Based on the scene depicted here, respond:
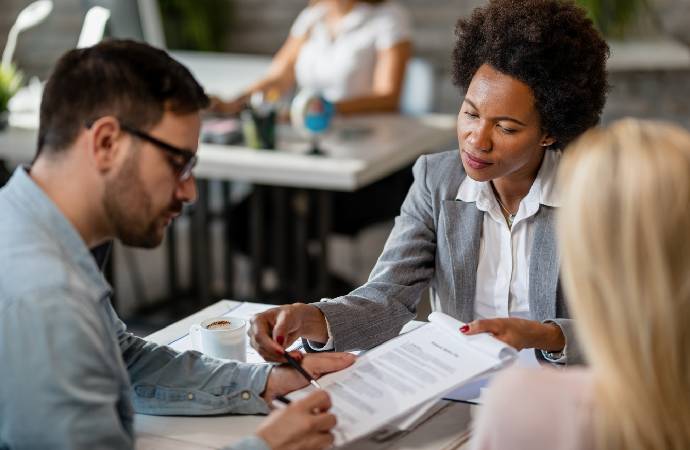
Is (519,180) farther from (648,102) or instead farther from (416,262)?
(648,102)

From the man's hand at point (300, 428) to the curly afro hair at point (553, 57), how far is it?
2.42 ft

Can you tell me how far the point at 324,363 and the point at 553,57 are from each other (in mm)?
667

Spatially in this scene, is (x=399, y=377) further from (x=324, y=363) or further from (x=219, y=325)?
(x=219, y=325)

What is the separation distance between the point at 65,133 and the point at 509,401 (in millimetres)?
616

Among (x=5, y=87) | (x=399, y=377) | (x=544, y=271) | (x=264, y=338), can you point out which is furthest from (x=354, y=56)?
(x=399, y=377)

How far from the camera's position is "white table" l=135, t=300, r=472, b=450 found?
1.30 metres

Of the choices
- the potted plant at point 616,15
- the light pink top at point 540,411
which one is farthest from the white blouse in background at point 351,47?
the light pink top at point 540,411

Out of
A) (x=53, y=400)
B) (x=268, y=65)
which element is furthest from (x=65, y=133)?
(x=268, y=65)

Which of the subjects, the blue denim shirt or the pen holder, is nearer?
the blue denim shirt

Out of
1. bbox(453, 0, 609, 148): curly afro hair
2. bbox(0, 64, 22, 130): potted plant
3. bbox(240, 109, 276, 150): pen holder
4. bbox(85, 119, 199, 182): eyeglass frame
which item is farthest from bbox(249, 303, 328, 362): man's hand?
bbox(0, 64, 22, 130): potted plant

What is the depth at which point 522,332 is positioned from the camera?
1.48 meters

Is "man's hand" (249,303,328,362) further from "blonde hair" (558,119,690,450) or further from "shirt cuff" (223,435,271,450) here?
"blonde hair" (558,119,690,450)

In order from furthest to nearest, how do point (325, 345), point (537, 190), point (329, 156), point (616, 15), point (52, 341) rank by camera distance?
point (616, 15)
point (329, 156)
point (537, 190)
point (325, 345)
point (52, 341)

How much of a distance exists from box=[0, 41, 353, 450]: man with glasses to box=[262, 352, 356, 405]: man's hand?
0.17 meters
